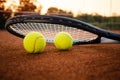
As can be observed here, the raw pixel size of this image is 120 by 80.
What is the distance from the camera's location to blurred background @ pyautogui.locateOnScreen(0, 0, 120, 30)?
17841mm

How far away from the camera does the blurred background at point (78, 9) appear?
1784 cm

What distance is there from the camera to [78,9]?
806 inches

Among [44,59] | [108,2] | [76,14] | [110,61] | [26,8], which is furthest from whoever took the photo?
[26,8]

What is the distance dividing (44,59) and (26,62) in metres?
0.26

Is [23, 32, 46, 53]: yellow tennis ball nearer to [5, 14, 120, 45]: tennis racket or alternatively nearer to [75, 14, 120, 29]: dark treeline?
[5, 14, 120, 45]: tennis racket

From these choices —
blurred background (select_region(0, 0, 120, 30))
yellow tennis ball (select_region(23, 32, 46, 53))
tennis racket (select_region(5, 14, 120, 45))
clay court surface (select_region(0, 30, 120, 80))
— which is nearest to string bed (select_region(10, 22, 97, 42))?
tennis racket (select_region(5, 14, 120, 45))

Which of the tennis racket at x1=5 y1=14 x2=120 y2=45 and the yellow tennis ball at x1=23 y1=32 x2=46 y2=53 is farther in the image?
the yellow tennis ball at x1=23 y1=32 x2=46 y2=53

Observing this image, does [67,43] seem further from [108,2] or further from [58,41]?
[108,2]

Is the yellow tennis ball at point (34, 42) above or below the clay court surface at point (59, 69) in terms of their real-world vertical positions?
above

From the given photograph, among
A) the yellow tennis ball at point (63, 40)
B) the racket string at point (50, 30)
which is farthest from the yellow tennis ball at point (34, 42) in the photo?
the racket string at point (50, 30)

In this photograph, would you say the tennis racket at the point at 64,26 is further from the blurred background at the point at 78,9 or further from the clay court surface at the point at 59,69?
the blurred background at the point at 78,9

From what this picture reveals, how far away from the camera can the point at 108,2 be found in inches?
677

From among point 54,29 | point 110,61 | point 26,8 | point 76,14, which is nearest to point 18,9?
point 26,8

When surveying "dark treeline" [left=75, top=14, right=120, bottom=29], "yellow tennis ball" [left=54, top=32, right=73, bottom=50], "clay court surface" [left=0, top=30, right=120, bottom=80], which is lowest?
"dark treeline" [left=75, top=14, right=120, bottom=29]
